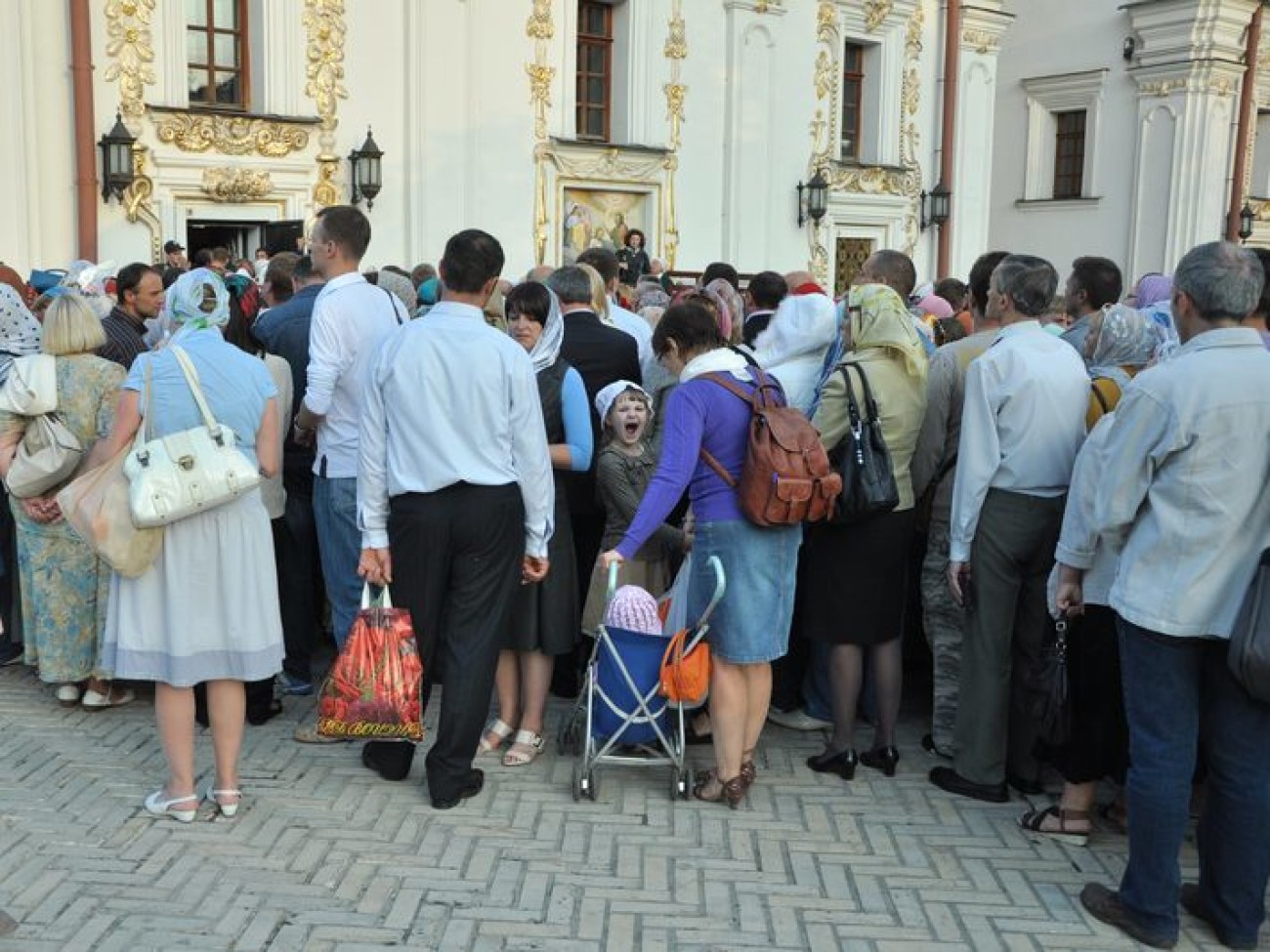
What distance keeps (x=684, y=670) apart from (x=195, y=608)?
1.68 m

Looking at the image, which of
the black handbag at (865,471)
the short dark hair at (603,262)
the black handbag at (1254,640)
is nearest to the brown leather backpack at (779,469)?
the black handbag at (865,471)

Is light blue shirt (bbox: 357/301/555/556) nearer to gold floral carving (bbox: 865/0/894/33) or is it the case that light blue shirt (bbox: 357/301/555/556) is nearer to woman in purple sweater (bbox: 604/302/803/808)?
woman in purple sweater (bbox: 604/302/803/808)

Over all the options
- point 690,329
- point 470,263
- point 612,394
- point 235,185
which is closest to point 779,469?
point 690,329

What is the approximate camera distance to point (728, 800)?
15.2 ft

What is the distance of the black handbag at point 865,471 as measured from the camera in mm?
4648

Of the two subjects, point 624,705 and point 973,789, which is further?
point 973,789

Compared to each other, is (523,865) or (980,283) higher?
(980,283)

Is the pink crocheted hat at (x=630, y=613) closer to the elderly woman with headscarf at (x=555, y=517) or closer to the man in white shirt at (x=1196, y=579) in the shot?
the elderly woman with headscarf at (x=555, y=517)

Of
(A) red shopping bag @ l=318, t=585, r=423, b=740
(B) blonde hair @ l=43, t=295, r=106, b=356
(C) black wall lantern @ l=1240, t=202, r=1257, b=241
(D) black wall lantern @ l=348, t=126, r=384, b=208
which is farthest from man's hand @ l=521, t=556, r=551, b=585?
(C) black wall lantern @ l=1240, t=202, r=1257, b=241

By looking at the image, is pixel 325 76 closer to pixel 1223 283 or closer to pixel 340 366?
pixel 340 366

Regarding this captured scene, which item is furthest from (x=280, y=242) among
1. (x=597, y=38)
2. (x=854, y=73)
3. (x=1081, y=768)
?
(x=854, y=73)

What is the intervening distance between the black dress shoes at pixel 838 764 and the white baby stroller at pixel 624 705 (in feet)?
1.94

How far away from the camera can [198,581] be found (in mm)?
4160

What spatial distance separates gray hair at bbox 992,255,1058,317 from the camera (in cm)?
456
